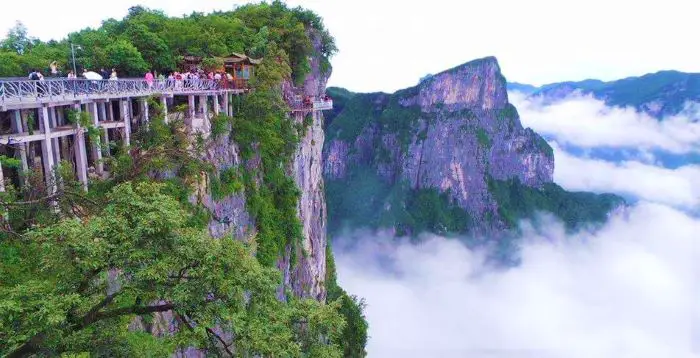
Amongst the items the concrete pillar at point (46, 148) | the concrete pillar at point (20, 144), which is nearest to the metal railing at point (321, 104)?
the concrete pillar at point (46, 148)

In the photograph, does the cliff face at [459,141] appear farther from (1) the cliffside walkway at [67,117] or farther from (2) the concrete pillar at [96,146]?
(2) the concrete pillar at [96,146]

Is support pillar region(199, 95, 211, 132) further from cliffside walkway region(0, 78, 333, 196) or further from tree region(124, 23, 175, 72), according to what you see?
tree region(124, 23, 175, 72)

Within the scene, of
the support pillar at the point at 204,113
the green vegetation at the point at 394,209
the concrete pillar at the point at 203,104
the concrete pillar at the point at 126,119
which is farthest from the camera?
the green vegetation at the point at 394,209

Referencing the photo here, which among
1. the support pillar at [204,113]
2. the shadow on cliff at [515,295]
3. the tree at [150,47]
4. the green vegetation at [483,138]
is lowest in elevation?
the shadow on cliff at [515,295]

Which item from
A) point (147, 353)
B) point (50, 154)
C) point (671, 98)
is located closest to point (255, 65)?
point (50, 154)

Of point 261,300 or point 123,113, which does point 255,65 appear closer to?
point 123,113
